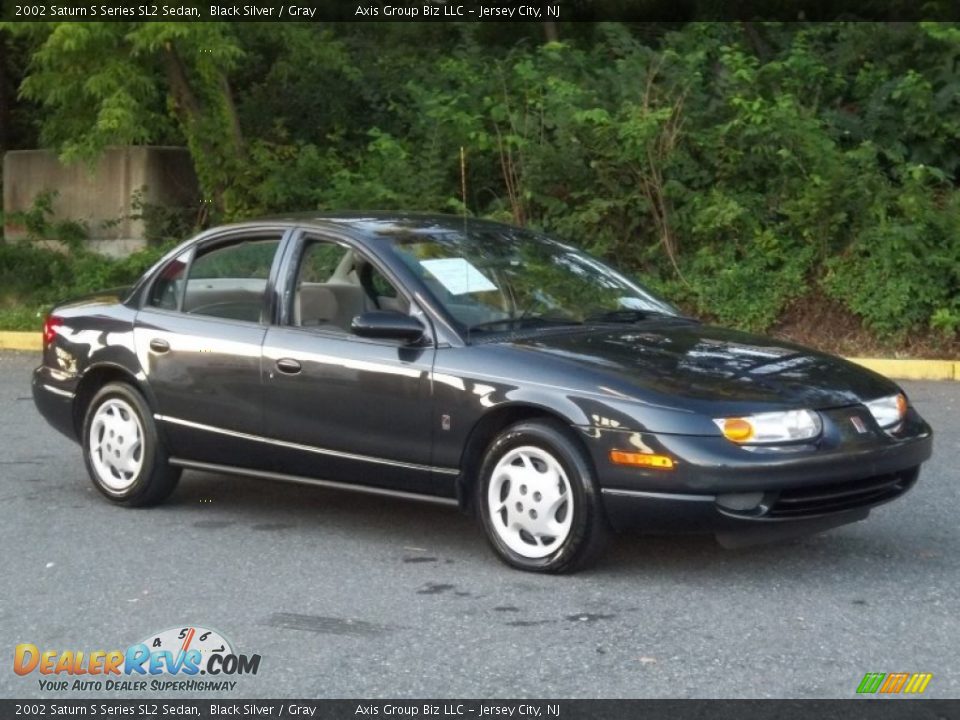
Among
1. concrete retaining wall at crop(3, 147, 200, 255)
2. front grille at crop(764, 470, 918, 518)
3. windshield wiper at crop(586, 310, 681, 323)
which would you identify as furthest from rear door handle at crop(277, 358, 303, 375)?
concrete retaining wall at crop(3, 147, 200, 255)

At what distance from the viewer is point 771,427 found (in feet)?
19.4

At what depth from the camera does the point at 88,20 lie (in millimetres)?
16031

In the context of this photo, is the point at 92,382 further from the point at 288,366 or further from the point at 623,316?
the point at 623,316

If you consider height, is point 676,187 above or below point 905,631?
above

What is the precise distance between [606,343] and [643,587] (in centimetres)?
105

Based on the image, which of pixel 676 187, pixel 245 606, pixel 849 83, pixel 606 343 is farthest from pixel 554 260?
pixel 849 83

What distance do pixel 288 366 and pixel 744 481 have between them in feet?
7.29

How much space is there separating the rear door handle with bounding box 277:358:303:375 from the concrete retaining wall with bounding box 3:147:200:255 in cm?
1277

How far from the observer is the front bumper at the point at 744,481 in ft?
19.2
